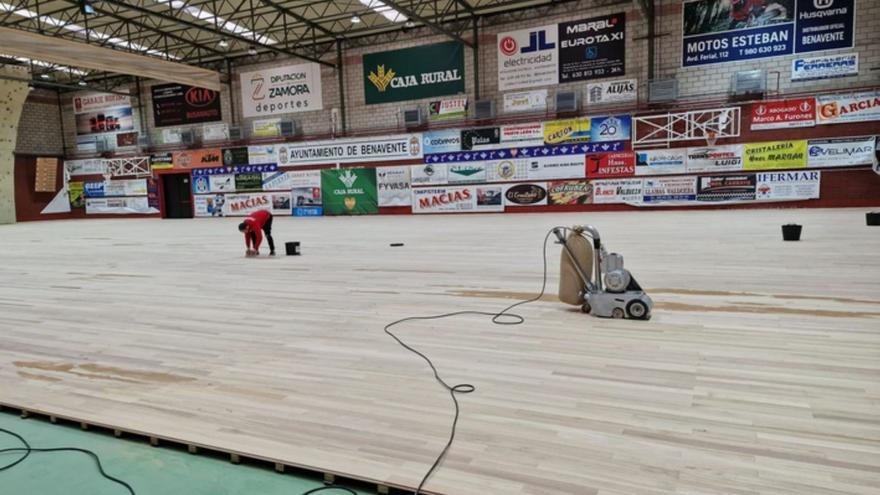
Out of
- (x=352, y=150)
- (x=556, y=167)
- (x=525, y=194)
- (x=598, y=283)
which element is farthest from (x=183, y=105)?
(x=598, y=283)

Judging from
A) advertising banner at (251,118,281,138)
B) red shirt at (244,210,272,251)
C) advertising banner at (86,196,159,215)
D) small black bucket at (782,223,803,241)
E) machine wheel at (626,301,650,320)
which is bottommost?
machine wheel at (626,301,650,320)

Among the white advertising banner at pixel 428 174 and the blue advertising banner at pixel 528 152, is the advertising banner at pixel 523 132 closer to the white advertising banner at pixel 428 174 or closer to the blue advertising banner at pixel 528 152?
the blue advertising banner at pixel 528 152

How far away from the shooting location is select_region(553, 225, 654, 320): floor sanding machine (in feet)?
10.3

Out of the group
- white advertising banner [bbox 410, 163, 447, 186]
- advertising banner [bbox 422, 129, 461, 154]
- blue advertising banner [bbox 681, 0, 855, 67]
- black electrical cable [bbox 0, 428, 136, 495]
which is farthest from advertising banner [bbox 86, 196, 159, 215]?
black electrical cable [bbox 0, 428, 136, 495]

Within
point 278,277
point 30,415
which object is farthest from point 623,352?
point 278,277

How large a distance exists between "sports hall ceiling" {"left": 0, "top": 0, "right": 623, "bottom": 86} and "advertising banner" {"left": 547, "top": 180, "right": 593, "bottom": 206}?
15.3ft

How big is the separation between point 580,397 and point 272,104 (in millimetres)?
18129

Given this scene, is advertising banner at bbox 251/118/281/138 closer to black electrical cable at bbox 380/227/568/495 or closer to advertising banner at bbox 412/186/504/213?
advertising banner at bbox 412/186/504/213

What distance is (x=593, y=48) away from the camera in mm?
14164

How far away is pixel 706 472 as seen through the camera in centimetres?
144

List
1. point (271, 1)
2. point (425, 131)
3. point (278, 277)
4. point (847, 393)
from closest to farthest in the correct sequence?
point (847, 393) < point (278, 277) < point (271, 1) < point (425, 131)

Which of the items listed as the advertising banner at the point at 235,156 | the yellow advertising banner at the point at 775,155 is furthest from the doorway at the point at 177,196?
the yellow advertising banner at the point at 775,155

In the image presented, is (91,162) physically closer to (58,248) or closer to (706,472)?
(58,248)

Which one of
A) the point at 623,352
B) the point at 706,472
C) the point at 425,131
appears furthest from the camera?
the point at 425,131
